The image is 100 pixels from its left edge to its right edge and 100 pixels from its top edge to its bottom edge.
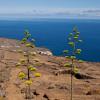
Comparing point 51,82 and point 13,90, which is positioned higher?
point 13,90

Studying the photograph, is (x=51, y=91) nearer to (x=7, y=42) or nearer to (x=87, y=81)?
(x=87, y=81)

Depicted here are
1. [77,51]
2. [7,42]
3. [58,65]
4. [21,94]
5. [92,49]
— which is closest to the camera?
[77,51]

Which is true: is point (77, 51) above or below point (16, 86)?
above

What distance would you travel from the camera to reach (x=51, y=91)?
4262 cm

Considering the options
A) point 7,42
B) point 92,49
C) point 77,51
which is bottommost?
point 92,49

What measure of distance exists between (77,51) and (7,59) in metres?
34.1

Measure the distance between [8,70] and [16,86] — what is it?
10132 millimetres

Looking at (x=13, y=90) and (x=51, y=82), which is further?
(x=51, y=82)

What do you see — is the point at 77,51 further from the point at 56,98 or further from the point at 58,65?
the point at 58,65

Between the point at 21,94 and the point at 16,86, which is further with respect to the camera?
the point at 16,86

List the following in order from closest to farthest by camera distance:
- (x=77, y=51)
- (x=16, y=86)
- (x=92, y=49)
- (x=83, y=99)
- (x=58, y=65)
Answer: (x=77, y=51), (x=83, y=99), (x=16, y=86), (x=58, y=65), (x=92, y=49)

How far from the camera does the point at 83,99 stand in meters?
38.1

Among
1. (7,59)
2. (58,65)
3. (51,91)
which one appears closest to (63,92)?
(51,91)

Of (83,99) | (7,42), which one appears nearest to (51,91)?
(83,99)
